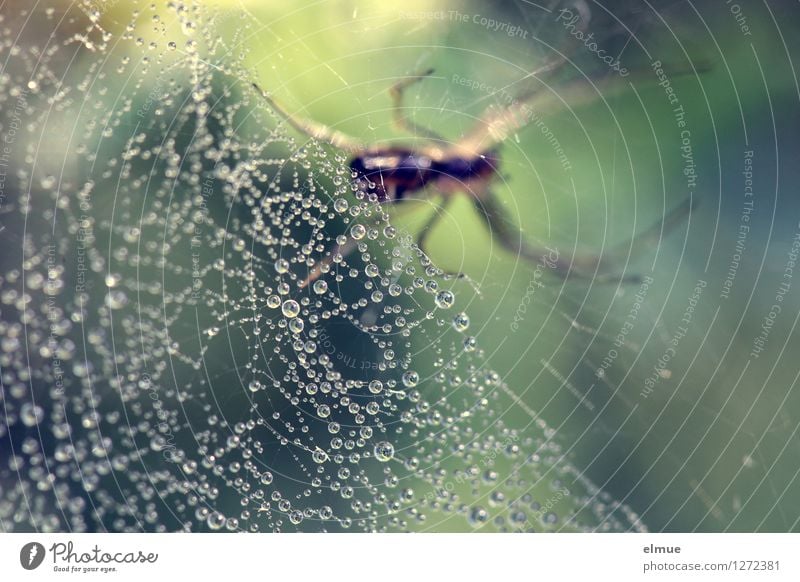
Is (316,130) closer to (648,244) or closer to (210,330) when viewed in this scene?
(210,330)

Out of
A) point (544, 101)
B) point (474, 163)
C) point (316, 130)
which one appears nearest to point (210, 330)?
point (316, 130)

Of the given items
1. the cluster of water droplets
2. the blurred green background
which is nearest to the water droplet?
the cluster of water droplets

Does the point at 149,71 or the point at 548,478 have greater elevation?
the point at 149,71

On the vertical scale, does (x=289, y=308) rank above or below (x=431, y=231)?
below

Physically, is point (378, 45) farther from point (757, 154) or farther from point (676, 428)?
point (676, 428)

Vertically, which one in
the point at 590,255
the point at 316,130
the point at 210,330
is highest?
the point at 316,130
